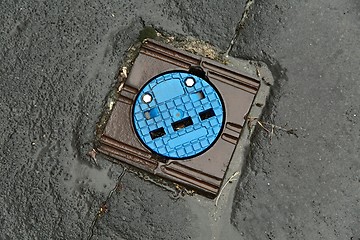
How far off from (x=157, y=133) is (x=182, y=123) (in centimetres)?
12

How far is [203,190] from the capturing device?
2.24 meters

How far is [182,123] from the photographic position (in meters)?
2.26

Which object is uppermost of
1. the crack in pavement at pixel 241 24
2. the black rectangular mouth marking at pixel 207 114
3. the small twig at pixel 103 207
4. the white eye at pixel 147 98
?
the crack in pavement at pixel 241 24

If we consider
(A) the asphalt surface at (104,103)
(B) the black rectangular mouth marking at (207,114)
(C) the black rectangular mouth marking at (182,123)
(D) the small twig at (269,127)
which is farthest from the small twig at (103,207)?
(D) the small twig at (269,127)

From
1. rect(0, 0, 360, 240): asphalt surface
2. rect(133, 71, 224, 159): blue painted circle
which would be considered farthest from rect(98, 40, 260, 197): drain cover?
rect(0, 0, 360, 240): asphalt surface

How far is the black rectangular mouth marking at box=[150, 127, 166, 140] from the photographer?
226cm

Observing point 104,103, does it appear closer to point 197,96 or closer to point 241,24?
point 197,96

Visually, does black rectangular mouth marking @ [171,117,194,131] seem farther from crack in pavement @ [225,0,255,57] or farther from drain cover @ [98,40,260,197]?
crack in pavement @ [225,0,255,57]

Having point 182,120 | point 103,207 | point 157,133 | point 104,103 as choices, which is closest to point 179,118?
point 182,120

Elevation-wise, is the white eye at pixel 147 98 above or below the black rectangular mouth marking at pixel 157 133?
above

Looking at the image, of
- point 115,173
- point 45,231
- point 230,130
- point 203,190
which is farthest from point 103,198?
point 230,130

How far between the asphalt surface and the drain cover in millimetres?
101

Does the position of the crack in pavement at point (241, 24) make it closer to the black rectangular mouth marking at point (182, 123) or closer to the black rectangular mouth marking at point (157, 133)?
the black rectangular mouth marking at point (182, 123)

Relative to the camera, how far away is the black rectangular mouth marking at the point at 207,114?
226 cm
